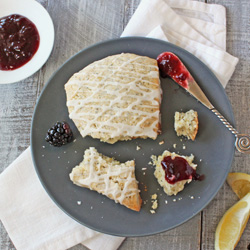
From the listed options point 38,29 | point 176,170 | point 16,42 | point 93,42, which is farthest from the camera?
point 93,42

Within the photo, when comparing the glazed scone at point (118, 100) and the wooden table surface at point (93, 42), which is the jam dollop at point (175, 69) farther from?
the wooden table surface at point (93, 42)

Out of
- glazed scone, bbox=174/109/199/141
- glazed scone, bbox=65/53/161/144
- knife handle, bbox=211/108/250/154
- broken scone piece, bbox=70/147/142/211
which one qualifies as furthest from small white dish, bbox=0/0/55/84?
knife handle, bbox=211/108/250/154

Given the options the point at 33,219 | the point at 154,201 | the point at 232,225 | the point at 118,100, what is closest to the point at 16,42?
the point at 118,100

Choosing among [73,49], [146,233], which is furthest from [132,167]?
[73,49]

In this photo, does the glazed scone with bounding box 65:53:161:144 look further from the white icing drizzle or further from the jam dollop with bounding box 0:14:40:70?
the jam dollop with bounding box 0:14:40:70

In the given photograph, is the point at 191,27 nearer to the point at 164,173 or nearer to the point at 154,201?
the point at 164,173

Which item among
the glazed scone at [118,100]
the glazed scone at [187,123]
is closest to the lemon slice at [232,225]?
the glazed scone at [187,123]
